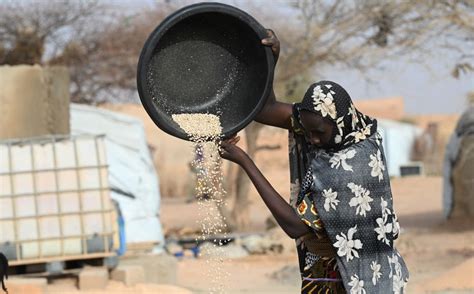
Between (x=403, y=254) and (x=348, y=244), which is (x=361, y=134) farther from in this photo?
(x=403, y=254)

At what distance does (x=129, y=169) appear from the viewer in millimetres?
12328

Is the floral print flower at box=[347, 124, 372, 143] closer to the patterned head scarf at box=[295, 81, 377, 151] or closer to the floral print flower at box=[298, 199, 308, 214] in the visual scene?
the patterned head scarf at box=[295, 81, 377, 151]

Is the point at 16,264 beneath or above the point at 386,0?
beneath

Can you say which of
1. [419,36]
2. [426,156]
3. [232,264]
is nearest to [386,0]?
[419,36]

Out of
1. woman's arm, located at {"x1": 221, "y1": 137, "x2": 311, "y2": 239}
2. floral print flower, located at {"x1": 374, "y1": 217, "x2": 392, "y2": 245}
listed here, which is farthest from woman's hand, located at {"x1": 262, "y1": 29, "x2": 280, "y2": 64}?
floral print flower, located at {"x1": 374, "y1": 217, "x2": 392, "y2": 245}

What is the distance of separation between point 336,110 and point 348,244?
48cm

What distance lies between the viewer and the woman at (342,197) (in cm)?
343

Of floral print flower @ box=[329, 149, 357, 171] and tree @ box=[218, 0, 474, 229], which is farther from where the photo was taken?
tree @ box=[218, 0, 474, 229]

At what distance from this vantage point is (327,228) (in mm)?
3445

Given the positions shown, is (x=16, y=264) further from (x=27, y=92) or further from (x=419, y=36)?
(x=419, y=36)

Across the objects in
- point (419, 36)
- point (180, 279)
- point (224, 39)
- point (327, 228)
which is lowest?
point (180, 279)

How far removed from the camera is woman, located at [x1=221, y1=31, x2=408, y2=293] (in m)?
3.43

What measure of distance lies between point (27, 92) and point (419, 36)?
290 inches

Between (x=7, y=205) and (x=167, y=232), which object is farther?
(x=167, y=232)
